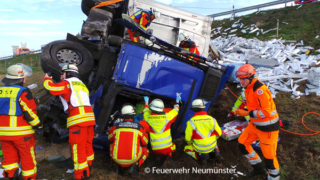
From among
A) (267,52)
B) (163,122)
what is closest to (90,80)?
(163,122)

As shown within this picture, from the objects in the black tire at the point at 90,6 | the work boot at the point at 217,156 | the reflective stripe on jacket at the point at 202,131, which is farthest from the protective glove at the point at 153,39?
the black tire at the point at 90,6

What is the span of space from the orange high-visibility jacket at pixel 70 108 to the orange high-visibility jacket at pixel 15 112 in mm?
372

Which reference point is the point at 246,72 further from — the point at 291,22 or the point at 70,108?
the point at 291,22

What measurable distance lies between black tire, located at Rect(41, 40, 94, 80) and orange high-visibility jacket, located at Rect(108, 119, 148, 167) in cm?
147

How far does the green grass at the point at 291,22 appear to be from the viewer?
10363 mm

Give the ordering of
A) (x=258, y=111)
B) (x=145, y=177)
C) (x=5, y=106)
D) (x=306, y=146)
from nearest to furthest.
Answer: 1. (x=5, y=106)
2. (x=258, y=111)
3. (x=145, y=177)
4. (x=306, y=146)

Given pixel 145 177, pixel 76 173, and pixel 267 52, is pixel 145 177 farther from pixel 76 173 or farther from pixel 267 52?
pixel 267 52

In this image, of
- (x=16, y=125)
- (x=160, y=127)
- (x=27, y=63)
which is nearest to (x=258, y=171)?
(x=160, y=127)

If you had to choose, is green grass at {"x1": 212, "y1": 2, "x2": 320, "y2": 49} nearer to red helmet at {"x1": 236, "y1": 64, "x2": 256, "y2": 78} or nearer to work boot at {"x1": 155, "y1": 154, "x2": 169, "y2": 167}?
red helmet at {"x1": 236, "y1": 64, "x2": 256, "y2": 78}

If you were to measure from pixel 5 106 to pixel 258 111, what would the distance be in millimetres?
3553

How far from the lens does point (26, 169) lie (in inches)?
117

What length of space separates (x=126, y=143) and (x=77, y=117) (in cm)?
84

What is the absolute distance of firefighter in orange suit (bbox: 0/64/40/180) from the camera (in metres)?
2.83

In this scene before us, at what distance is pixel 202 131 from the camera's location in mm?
3594
